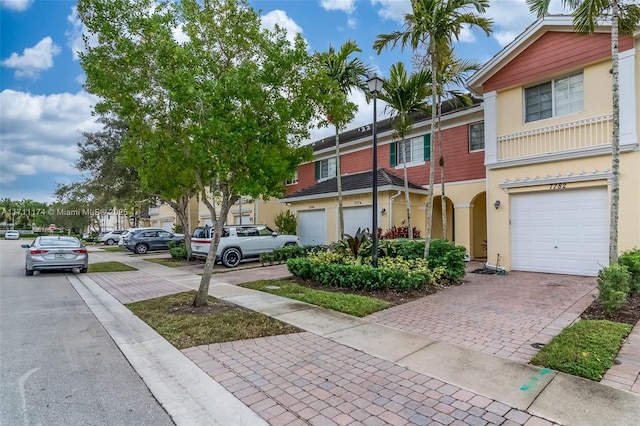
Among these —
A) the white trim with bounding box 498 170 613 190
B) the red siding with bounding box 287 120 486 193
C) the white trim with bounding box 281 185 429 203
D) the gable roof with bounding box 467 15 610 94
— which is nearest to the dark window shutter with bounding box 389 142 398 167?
the red siding with bounding box 287 120 486 193

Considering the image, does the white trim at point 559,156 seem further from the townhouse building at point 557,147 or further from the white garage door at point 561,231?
the white garage door at point 561,231

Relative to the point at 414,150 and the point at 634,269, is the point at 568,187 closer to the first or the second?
the point at 634,269

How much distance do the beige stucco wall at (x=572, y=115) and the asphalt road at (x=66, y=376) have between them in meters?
12.0

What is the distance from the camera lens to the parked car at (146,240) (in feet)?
82.1

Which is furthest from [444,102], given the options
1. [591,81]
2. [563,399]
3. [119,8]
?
[563,399]

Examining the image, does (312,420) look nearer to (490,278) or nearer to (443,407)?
(443,407)

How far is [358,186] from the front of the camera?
1622cm

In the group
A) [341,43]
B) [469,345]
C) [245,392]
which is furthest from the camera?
[341,43]

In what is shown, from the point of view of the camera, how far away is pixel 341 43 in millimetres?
13508

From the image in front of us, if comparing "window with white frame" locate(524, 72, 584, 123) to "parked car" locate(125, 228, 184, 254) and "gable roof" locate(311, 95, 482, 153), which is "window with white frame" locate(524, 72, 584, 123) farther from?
"parked car" locate(125, 228, 184, 254)

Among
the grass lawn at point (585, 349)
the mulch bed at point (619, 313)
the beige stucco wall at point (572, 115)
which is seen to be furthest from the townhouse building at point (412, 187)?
the grass lawn at point (585, 349)

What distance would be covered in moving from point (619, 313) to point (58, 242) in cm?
1671

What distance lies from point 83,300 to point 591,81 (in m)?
14.6

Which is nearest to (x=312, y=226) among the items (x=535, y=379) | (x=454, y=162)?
(x=454, y=162)
